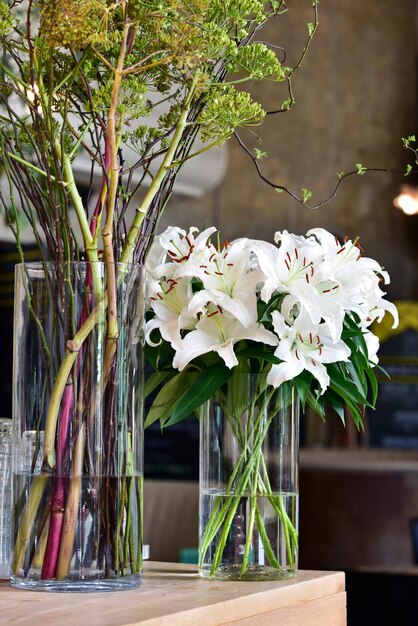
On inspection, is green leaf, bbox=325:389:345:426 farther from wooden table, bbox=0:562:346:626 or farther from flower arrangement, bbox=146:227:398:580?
wooden table, bbox=0:562:346:626

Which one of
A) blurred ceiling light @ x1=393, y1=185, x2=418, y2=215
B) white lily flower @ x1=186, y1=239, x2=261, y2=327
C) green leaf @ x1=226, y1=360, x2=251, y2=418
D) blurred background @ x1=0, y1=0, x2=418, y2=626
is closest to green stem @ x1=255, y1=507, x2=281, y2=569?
green leaf @ x1=226, y1=360, x2=251, y2=418

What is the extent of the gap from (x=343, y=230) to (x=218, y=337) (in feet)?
20.6

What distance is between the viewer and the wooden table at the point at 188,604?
2.78ft

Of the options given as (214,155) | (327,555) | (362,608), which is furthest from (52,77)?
(327,555)

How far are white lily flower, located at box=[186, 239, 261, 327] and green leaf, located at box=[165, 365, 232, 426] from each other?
7cm

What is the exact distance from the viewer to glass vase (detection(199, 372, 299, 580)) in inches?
43.7

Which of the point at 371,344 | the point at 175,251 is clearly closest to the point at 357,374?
the point at 371,344

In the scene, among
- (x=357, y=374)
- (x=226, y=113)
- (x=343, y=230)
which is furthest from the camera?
(x=343, y=230)

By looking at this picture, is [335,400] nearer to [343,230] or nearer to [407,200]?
[343,230]

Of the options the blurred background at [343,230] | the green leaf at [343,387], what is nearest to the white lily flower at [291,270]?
the green leaf at [343,387]

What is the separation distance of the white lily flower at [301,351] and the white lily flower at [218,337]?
0.7 inches

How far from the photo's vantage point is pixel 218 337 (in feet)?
3.55

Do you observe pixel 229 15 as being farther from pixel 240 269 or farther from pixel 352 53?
pixel 352 53

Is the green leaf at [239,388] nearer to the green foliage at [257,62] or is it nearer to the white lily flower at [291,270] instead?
the white lily flower at [291,270]
